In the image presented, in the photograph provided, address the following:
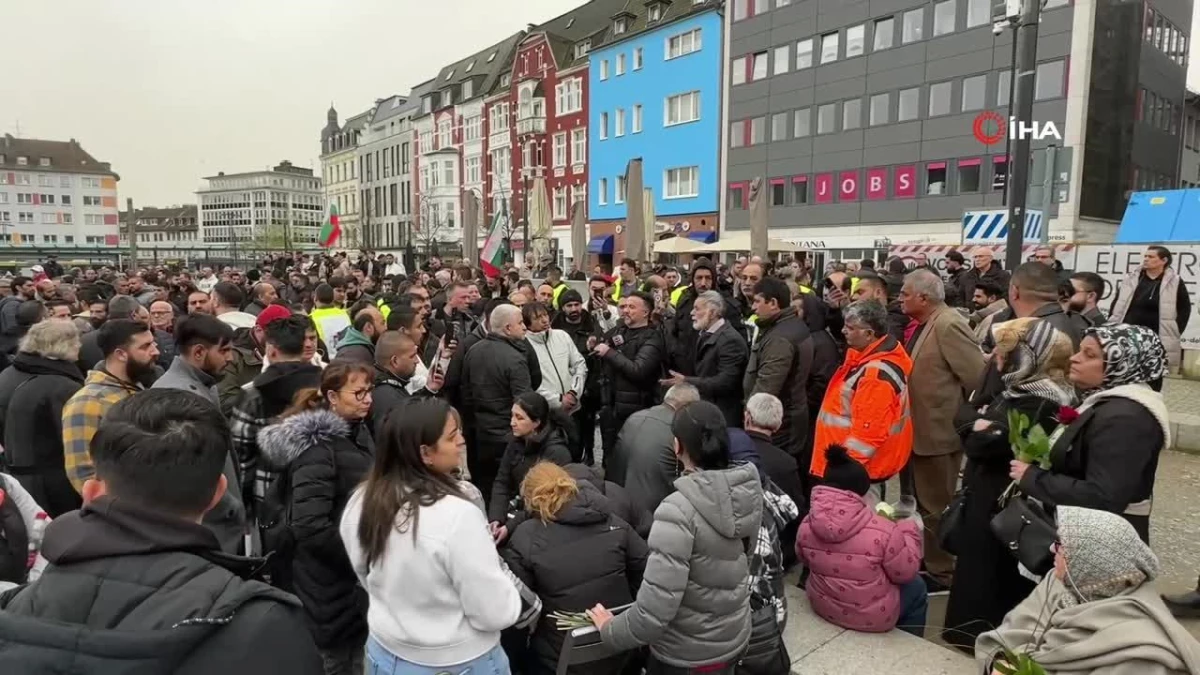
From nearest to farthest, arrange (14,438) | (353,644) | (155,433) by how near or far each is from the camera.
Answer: (155,433)
(353,644)
(14,438)

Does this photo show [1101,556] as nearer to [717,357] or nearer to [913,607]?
[913,607]

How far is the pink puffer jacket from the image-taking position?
3725 millimetres

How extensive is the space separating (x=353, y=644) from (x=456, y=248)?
5779 cm

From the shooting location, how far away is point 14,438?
4.22 meters

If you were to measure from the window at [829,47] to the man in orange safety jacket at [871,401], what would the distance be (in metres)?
32.4

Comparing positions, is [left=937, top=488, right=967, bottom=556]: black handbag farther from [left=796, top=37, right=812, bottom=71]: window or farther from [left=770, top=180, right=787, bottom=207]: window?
[left=796, top=37, right=812, bottom=71]: window

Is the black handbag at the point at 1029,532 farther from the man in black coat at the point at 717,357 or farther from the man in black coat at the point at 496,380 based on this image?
the man in black coat at the point at 496,380

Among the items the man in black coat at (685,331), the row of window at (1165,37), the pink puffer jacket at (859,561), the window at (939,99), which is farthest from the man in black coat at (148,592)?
the row of window at (1165,37)

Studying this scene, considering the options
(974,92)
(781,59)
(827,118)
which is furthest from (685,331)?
(781,59)

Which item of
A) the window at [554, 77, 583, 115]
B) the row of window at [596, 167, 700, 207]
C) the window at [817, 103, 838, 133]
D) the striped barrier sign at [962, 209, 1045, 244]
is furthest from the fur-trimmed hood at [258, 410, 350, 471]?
the window at [554, 77, 583, 115]

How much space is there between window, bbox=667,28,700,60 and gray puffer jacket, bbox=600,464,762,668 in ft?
132

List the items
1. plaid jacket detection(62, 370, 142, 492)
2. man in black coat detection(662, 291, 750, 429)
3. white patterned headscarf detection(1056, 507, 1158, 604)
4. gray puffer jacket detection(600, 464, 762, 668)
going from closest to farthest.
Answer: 1. white patterned headscarf detection(1056, 507, 1158, 604)
2. gray puffer jacket detection(600, 464, 762, 668)
3. plaid jacket detection(62, 370, 142, 492)
4. man in black coat detection(662, 291, 750, 429)

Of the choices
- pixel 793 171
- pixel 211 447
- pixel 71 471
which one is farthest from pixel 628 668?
pixel 793 171

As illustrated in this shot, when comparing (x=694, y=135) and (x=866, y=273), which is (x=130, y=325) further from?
(x=694, y=135)
